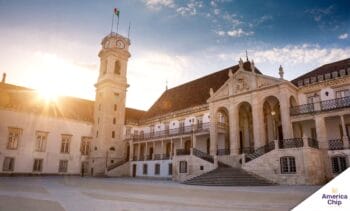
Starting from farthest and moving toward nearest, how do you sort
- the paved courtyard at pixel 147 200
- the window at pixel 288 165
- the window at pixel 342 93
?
the window at pixel 342 93 → the window at pixel 288 165 → the paved courtyard at pixel 147 200

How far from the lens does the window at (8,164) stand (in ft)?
101

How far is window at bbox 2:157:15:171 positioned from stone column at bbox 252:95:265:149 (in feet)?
96.1

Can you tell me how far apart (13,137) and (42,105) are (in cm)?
611

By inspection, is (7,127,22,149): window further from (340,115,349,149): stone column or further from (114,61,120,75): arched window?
(340,115,349,149): stone column

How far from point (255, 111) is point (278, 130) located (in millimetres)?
4137

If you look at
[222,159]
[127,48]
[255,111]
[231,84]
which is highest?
[127,48]

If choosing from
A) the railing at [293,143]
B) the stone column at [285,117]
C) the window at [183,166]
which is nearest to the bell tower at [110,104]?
the window at [183,166]

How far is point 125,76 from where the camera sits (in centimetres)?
4094

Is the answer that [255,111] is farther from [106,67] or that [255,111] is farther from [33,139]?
[33,139]

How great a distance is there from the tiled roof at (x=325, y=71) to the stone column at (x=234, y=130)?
693 centimetres

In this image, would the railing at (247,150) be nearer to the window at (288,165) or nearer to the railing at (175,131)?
the railing at (175,131)

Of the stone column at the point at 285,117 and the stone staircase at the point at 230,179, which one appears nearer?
the stone staircase at the point at 230,179

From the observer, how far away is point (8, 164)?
31094 mm

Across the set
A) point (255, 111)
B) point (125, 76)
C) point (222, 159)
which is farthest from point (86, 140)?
point (255, 111)
